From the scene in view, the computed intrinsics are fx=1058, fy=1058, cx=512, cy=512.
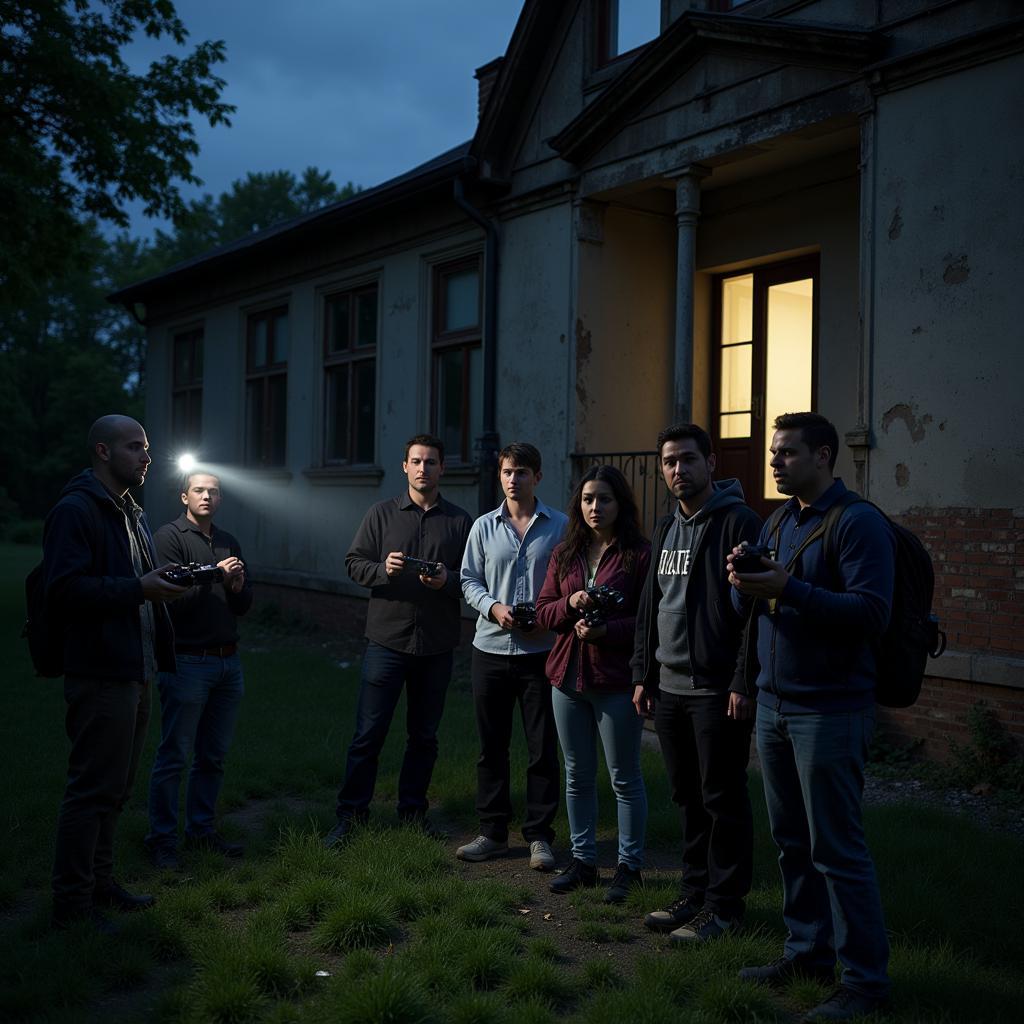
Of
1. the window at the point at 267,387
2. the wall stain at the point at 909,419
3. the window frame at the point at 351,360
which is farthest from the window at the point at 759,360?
the window at the point at 267,387

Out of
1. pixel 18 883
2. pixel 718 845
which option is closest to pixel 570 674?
pixel 718 845

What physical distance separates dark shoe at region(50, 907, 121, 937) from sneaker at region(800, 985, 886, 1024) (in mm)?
2776

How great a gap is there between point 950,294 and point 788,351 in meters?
2.75

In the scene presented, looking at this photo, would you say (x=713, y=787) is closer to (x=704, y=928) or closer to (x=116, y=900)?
(x=704, y=928)

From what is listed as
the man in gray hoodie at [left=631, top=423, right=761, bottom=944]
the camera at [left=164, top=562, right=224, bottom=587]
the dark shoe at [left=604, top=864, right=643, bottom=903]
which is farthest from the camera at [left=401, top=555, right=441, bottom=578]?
the dark shoe at [left=604, top=864, right=643, bottom=903]

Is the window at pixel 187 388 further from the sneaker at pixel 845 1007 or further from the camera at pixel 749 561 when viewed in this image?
the sneaker at pixel 845 1007

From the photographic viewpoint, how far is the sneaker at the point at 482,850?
5.55 m

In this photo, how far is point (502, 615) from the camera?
544 centimetres

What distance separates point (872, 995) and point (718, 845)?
90cm

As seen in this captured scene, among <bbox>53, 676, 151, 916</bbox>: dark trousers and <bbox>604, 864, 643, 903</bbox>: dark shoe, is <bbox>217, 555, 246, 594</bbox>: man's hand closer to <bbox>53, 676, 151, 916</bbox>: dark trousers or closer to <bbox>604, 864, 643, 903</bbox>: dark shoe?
<bbox>53, 676, 151, 916</bbox>: dark trousers

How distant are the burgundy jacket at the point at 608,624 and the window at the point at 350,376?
9.01m

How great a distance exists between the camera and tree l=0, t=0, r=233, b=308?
1430cm

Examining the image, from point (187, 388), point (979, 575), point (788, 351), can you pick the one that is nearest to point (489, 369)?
point (788, 351)

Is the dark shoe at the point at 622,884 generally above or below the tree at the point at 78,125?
below
